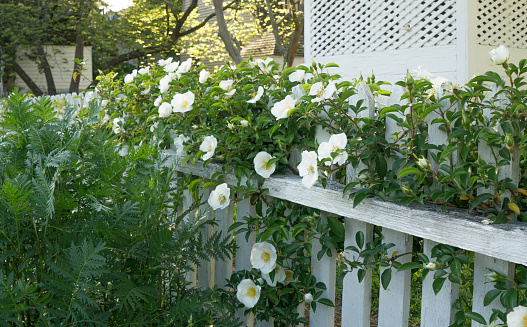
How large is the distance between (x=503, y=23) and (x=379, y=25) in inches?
51.6

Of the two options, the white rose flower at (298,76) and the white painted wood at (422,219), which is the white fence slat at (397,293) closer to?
the white painted wood at (422,219)

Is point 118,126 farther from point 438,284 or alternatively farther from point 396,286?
point 438,284

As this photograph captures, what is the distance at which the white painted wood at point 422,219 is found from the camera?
3.86 feet

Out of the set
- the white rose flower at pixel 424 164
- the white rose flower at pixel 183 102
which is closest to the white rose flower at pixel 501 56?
Result: the white rose flower at pixel 424 164

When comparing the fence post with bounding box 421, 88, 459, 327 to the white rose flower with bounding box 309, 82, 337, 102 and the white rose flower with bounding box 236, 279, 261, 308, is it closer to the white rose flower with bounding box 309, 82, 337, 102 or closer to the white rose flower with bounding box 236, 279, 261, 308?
the white rose flower with bounding box 309, 82, 337, 102

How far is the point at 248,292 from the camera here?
6.22 ft

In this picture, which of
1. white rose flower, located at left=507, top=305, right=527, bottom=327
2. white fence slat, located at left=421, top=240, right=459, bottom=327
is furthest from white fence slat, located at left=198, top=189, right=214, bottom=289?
white rose flower, located at left=507, top=305, right=527, bottom=327

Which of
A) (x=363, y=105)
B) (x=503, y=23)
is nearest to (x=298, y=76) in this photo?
(x=363, y=105)

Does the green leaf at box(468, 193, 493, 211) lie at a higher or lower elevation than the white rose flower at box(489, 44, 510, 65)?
lower

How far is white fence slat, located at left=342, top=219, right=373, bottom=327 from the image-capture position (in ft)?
5.40

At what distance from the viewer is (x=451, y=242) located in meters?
1.29

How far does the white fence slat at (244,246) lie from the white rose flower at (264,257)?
0.78ft

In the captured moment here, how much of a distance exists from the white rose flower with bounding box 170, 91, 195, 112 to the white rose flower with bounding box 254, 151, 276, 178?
1.49 feet

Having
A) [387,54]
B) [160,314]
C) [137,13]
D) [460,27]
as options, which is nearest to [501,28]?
[460,27]
